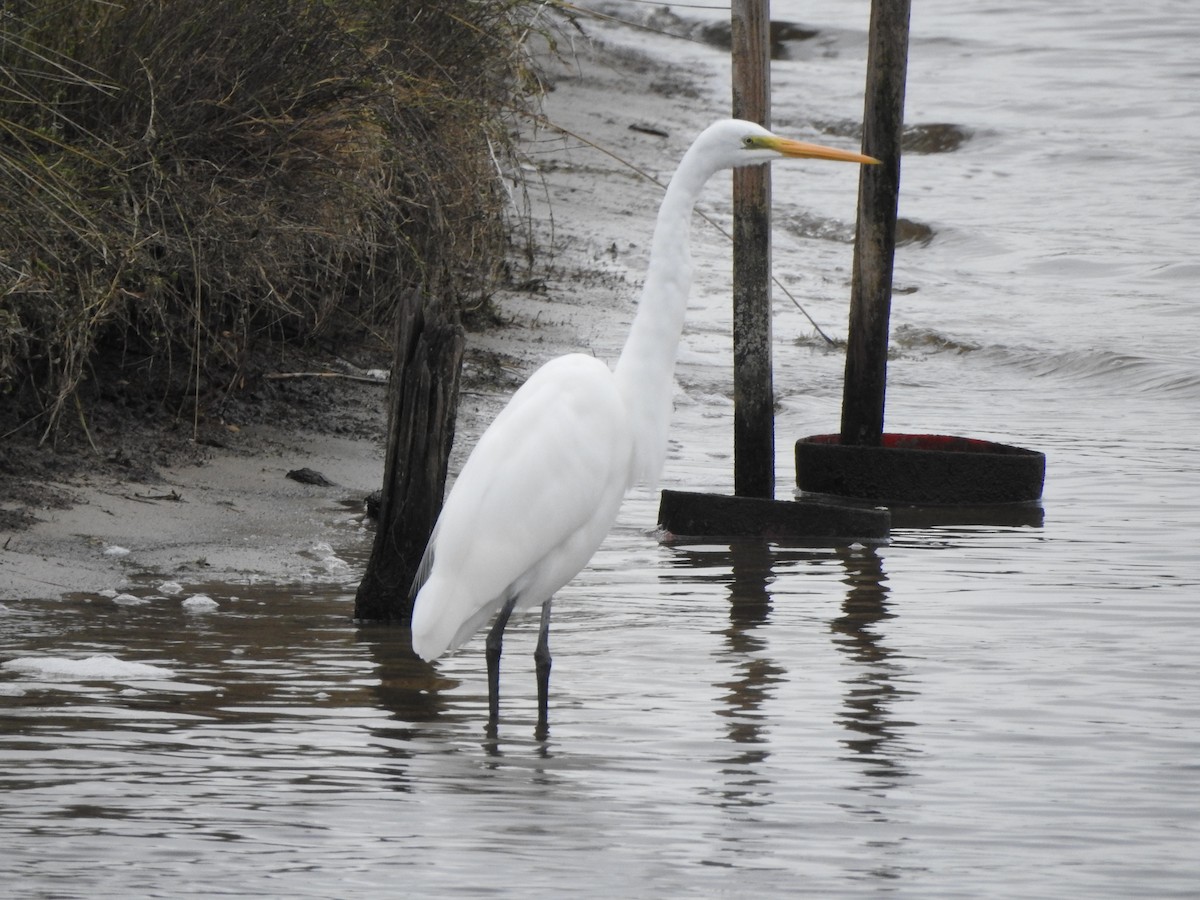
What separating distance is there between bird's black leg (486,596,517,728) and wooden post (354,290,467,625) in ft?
2.75

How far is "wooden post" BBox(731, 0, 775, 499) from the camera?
6598 mm

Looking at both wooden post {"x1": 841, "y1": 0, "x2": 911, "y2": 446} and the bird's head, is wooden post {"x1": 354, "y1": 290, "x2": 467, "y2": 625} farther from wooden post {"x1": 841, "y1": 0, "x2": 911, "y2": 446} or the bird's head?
wooden post {"x1": 841, "y1": 0, "x2": 911, "y2": 446}

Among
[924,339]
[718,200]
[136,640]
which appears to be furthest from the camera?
[718,200]

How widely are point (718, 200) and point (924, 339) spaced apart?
4862mm

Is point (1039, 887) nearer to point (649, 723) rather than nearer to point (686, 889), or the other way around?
point (686, 889)

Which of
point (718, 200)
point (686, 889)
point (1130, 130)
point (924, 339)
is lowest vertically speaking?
point (686, 889)

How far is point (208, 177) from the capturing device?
6762mm

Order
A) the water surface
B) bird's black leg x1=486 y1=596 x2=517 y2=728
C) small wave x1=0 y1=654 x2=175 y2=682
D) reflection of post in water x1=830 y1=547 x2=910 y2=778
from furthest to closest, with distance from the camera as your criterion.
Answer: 1. small wave x1=0 y1=654 x2=175 y2=682
2. bird's black leg x1=486 y1=596 x2=517 y2=728
3. reflection of post in water x1=830 y1=547 x2=910 y2=778
4. the water surface

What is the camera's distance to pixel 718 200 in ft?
56.7

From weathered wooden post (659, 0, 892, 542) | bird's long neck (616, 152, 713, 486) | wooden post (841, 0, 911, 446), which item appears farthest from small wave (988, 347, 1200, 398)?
bird's long neck (616, 152, 713, 486)

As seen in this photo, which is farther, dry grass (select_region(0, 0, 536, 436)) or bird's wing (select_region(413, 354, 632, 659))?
dry grass (select_region(0, 0, 536, 436))

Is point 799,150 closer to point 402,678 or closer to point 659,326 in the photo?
point 659,326

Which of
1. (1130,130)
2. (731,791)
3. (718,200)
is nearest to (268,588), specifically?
(731,791)

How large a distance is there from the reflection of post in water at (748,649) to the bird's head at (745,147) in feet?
4.95
